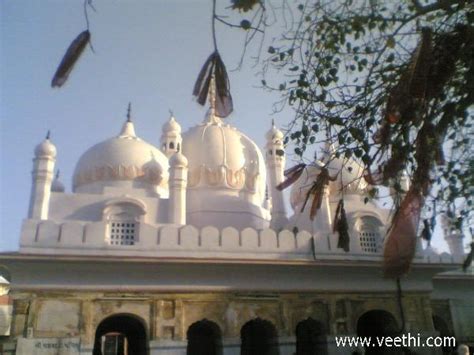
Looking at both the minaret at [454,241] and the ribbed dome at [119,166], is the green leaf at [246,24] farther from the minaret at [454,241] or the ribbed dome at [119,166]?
the minaret at [454,241]

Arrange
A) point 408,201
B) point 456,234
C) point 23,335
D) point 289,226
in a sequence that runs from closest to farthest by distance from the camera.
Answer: point 408,201
point 23,335
point 289,226
point 456,234

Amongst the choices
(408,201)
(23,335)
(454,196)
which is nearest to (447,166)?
(454,196)

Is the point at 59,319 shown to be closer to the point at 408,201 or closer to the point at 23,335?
the point at 23,335

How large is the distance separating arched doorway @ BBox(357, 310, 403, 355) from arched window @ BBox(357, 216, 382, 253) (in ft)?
7.57

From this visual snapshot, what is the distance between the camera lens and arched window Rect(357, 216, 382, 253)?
16.3 metres

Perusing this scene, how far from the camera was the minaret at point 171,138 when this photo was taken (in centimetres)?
2238

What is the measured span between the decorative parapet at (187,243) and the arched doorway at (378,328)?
223cm

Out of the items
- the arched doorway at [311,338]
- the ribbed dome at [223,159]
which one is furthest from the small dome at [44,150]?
the arched doorway at [311,338]

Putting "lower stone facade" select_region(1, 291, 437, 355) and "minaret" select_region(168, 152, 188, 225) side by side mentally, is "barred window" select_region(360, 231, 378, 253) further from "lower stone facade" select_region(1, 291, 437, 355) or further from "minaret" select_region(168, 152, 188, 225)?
"minaret" select_region(168, 152, 188, 225)

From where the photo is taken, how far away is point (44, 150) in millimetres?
16344

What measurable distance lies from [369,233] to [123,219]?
8.88 meters

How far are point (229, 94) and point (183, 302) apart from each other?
973 centimetres

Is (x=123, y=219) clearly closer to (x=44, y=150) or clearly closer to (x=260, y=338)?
(x=44, y=150)

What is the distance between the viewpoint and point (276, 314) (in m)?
13.4
